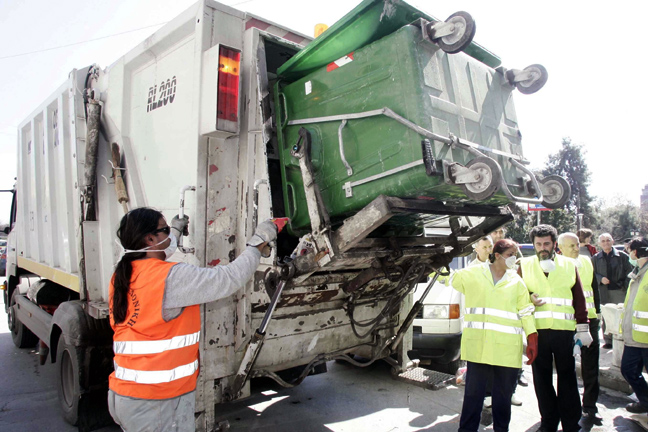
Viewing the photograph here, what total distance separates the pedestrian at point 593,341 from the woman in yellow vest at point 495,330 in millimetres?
842

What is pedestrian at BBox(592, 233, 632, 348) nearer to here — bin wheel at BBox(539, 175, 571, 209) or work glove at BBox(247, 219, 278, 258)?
bin wheel at BBox(539, 175, 571, 209)

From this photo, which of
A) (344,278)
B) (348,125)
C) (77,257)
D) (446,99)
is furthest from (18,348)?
(446,99)

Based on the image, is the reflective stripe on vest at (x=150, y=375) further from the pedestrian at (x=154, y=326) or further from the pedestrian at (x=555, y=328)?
the pedestrian at (x=555, y=328)

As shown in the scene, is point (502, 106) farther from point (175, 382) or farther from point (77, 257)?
point (77, 257)

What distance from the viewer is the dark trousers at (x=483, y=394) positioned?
303 cm

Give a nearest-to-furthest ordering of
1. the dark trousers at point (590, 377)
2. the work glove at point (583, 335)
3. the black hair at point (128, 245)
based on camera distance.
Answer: the black hair at point (128, 245), the work glove at point (583, 335), the dark trousers at point (590, 377)

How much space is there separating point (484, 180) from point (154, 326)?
1.52 m

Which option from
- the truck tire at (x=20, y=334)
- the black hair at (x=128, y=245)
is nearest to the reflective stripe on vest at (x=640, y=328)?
the black hair at (x=128, y=245)

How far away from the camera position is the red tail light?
2.45 m

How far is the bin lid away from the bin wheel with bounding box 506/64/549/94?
0.31 m

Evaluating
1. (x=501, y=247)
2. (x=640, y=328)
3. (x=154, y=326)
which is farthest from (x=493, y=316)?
(x=154, y=326)

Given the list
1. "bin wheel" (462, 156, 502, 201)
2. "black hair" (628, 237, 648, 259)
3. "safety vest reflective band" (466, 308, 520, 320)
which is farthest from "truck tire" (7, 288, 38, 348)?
"black hair" (628, 237, 648, 259)

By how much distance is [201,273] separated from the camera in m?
1.96

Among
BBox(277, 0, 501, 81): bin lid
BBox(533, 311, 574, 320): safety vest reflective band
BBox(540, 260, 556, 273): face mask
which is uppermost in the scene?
BBox(277, 0, 501, 81): bin lid
